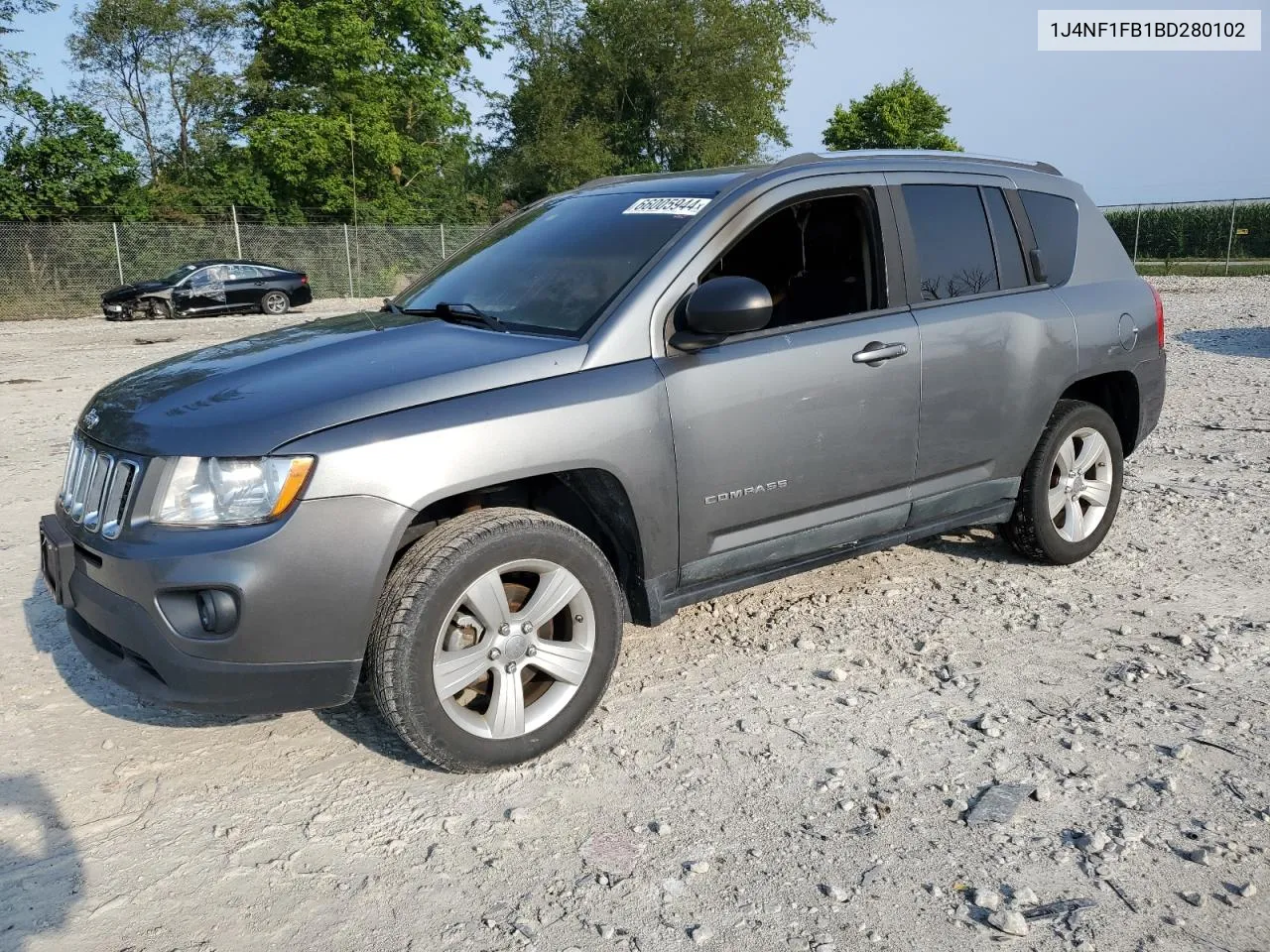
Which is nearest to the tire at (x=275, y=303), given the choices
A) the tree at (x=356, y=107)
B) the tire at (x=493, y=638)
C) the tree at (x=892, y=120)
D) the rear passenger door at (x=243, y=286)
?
the rear passenger door at (x=243, y=286)

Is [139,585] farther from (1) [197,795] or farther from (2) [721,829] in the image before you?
(2) [721,829]

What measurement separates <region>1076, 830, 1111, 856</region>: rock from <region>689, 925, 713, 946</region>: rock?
1.06 metres

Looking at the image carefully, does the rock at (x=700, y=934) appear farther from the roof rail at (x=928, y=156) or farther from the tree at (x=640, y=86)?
the tree at (x=640, y=86)

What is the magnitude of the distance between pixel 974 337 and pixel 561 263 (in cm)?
175

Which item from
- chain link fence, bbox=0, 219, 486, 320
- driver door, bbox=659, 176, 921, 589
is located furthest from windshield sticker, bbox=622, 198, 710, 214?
chain link fence, bbox=0, 219, 486, 320

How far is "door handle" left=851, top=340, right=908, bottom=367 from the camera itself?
396cm

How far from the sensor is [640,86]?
43312mm

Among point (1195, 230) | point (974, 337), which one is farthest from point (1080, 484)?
point (1195, 230)

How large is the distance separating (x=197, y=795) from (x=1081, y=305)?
13.7 ft

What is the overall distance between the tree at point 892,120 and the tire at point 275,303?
117ft

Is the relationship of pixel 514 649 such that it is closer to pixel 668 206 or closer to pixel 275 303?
pixel 668 206

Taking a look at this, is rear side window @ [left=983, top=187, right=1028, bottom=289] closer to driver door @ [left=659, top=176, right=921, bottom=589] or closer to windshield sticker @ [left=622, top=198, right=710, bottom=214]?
driver door @ [left=659, top=176, right=921, bottom=589]

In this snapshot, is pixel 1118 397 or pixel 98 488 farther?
pixel 1118 397

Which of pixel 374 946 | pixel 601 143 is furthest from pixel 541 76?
pixel 374 946
